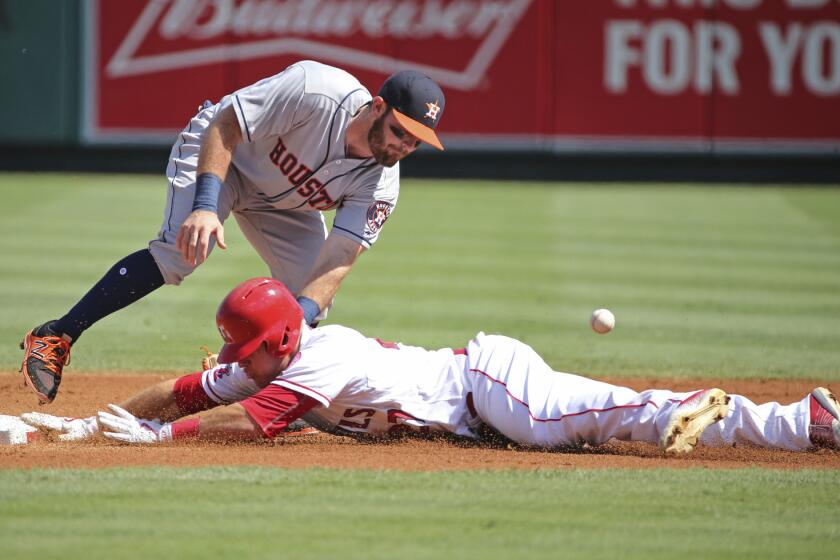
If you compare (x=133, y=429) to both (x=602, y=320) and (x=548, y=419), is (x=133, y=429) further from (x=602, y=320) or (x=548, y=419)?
(x=602, y=320)

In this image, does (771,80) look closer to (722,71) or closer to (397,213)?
(722,71)

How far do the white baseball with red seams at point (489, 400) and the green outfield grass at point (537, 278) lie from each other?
8.08 ft

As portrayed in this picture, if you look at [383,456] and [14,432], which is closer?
[383,456]

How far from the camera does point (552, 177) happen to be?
19188mm

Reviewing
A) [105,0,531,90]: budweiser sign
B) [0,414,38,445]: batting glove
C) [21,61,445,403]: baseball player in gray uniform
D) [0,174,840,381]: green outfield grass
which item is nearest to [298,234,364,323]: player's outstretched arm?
[21,61,445,403]: baseball player in gray uniform

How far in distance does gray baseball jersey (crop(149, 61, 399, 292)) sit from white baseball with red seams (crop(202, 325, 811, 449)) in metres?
0.92

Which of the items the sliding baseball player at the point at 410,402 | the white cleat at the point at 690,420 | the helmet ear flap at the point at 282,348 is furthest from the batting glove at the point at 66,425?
the white cleat at the point at 690,420

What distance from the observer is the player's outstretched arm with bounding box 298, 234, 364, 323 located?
570cm

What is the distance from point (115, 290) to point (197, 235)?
3.10ft

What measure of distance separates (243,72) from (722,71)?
7.15m

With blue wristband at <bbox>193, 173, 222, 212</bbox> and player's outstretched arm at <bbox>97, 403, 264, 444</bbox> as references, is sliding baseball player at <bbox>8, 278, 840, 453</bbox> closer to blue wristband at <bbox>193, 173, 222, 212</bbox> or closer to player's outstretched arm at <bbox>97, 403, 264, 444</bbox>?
player's outstretched arm at <bbox>97, 403, 264, 444</bbox>

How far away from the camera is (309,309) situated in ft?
18.2

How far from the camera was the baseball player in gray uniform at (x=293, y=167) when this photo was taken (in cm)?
556

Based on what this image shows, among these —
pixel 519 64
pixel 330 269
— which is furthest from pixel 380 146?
pixel 519 64
